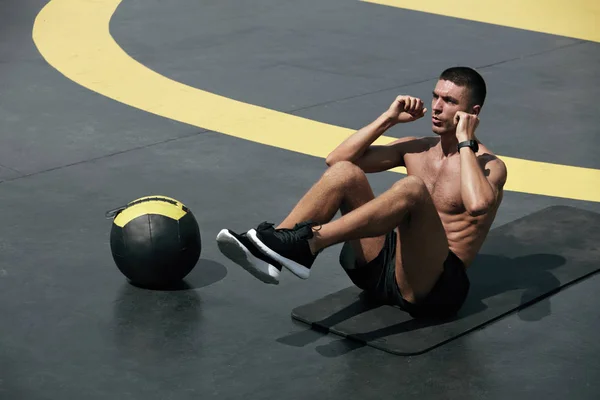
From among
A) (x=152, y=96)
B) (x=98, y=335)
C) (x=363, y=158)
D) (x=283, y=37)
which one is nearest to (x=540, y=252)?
(x=363, y=158)

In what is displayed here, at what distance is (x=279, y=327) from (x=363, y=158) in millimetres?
1135

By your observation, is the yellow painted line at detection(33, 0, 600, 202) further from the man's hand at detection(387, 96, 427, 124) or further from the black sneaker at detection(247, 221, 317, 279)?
the black sneaker at detection(247, 221, 317, 279)

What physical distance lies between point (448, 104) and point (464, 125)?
0.19 meters

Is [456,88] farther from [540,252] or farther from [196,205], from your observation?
[196,205]

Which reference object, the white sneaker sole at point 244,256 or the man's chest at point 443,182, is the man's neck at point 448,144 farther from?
the white sneaker sole at point 244,256

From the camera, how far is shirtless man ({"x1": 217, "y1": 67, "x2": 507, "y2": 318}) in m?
6.27

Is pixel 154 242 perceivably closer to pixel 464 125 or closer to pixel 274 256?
pixel 274 256

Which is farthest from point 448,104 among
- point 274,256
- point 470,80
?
point 274,256

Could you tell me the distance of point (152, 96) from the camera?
1098cm

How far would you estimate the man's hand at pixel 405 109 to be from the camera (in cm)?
691

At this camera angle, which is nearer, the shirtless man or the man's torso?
the shirtless man

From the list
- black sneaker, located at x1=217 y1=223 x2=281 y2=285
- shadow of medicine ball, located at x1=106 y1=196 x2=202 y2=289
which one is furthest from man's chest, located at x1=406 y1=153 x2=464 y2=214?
shadow of medicine ball, located at x1=106 y1=196 x2=202 y2=289

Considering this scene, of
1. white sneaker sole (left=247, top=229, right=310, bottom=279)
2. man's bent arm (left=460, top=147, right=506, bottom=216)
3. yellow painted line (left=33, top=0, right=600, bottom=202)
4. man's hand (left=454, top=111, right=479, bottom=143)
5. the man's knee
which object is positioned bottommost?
yellow painted line (left=33, top=0, right=600, bottom=202)

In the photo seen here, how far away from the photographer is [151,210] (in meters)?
7.04
